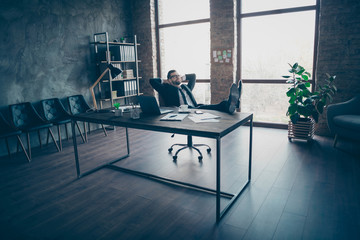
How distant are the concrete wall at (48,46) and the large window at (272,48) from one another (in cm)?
315

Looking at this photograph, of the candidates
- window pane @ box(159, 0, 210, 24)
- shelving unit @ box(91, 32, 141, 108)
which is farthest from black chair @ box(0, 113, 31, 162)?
window pane @ box(159, 0, 210, 24)

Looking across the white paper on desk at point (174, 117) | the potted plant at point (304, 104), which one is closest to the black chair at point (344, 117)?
the potted plant at point (304, 104)

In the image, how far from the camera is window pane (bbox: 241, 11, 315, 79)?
17.0 feet

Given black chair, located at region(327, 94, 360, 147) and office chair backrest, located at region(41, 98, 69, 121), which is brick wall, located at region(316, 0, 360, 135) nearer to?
black chair, located at region(327, 94, 360, 147)

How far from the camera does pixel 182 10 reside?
21.0ft

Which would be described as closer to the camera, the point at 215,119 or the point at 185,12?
the point at 215,119

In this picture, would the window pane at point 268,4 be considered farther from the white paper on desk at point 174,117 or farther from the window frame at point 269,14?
the white paper on desk at point 174,117

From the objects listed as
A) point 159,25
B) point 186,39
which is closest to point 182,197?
point 186,39

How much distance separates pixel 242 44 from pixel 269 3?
3.09 ft

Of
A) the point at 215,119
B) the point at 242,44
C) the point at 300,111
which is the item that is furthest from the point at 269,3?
the point at 215,119

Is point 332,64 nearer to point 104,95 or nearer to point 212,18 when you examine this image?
point 212,18

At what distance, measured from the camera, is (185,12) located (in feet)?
20.9

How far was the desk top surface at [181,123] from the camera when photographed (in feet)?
7.60

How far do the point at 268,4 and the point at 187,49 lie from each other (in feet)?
6.88
